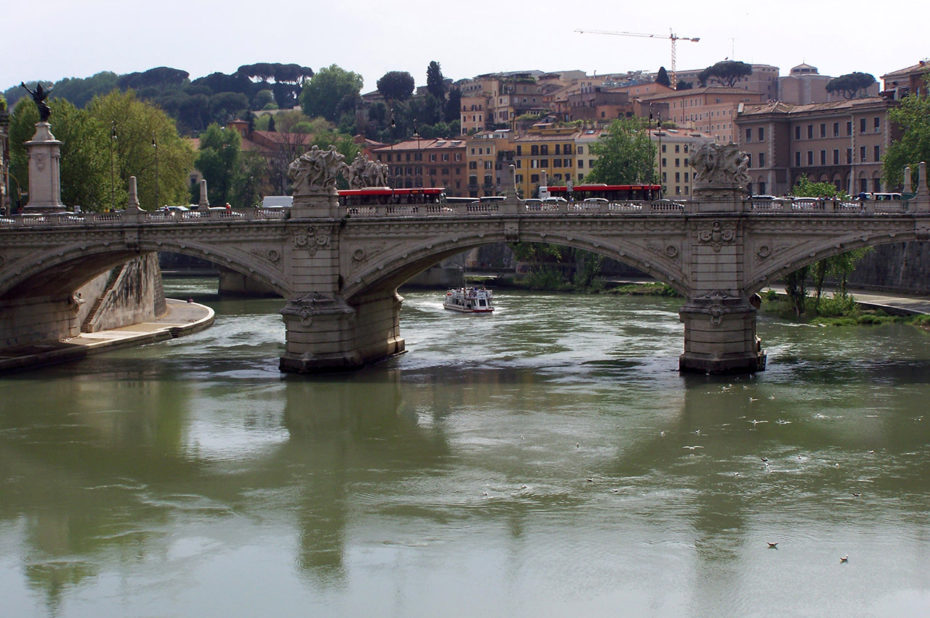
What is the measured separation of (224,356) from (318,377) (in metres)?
7.16

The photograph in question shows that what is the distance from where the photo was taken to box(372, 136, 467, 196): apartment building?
11206cm

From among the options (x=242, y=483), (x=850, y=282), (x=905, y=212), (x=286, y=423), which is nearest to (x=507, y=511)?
(x=242, y=483)

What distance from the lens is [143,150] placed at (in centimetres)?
7206

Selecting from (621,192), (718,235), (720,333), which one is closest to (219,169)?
(621,192)

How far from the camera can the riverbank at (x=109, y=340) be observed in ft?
143

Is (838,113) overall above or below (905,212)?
above

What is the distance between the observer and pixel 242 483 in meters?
27.1

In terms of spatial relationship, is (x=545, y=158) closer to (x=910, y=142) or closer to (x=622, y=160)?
(x=622, y=160)

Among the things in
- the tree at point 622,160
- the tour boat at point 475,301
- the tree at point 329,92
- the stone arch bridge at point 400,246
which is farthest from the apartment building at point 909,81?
the tree at point 329,92

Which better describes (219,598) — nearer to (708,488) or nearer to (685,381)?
(708,488)

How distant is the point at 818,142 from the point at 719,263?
51.0 m

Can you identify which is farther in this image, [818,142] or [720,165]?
[818,142]

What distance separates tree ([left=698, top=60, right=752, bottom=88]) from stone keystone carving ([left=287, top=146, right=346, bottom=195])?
123176 mm

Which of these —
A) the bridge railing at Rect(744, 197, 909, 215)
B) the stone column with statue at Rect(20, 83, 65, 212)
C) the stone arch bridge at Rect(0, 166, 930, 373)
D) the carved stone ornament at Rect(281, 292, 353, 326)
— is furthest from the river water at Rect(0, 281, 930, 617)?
the stone column with statue at Rect(20, 83, 65, 212)
